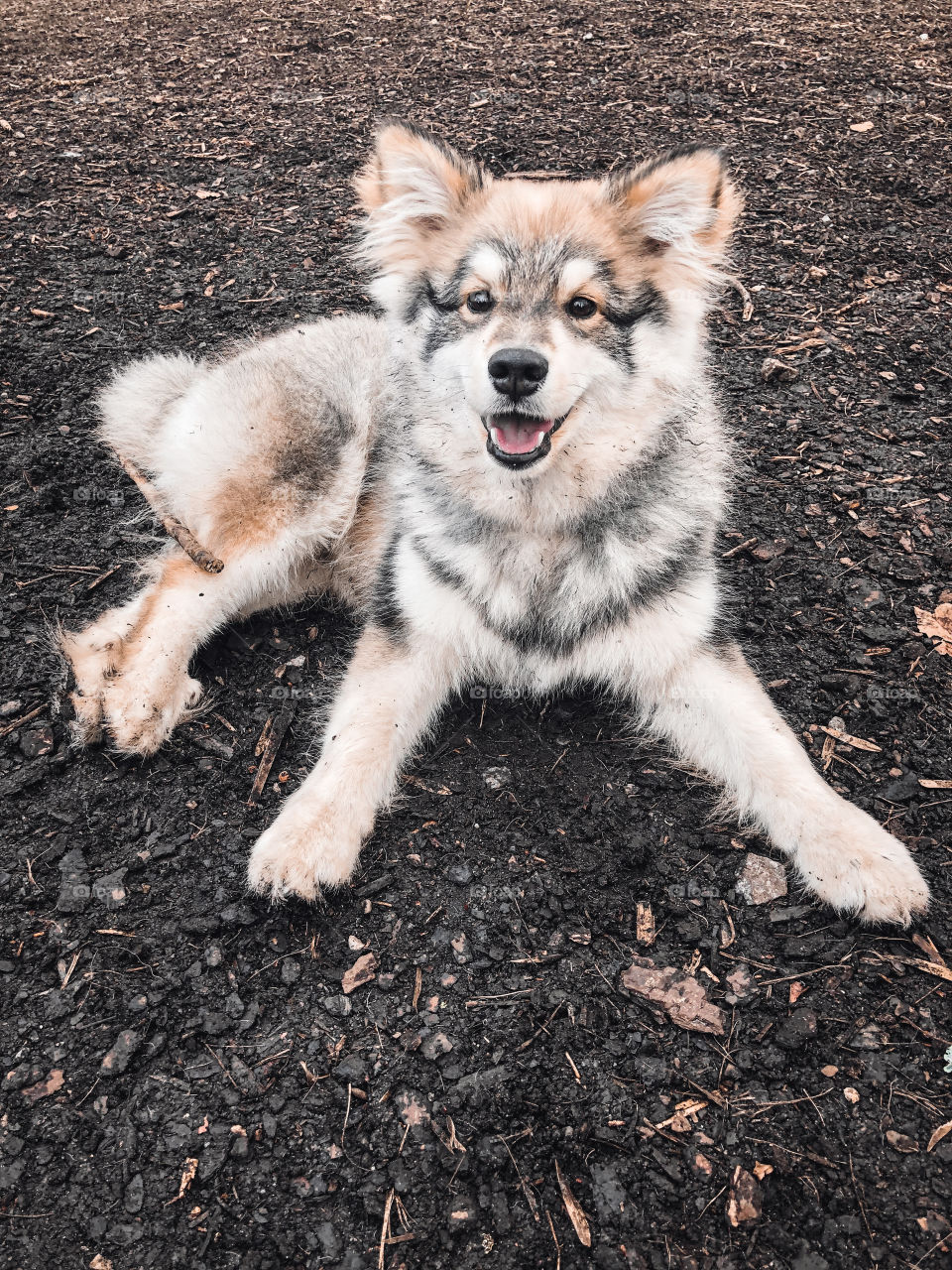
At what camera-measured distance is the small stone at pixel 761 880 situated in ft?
9.14

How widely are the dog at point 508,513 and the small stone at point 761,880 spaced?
0.24ft

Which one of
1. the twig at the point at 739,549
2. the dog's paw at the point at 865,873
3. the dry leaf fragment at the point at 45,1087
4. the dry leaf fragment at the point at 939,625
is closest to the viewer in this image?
the dry leaf fragment at the point at 45,1087

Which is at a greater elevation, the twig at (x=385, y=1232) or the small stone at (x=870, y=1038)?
the small stone at (x=870, y=1038)

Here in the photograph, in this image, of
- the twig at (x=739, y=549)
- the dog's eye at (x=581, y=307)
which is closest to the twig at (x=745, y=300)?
the twig at (x=739, y=549)

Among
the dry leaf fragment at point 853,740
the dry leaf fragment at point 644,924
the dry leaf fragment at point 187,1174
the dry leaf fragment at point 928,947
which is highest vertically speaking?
the dry leaf fragment at point 853,740

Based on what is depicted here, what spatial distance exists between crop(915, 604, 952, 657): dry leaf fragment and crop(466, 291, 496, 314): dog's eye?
7.12ft

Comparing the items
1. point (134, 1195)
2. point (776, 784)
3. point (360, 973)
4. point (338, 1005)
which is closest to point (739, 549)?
point (776, 784)

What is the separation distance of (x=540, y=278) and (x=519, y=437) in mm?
518

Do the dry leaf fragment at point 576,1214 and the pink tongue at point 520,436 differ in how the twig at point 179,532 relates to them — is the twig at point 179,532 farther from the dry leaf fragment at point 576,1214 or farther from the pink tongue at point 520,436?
the dry leaf fragment at point 576,1214

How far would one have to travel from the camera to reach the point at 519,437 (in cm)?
277

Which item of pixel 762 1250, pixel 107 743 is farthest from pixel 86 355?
pixel 762 1250

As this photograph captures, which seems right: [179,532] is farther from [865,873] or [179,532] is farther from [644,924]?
[865,873]

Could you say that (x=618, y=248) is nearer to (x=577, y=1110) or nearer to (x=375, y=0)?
(x=577, y=1110)

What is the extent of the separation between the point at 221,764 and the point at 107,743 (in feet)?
1.41
